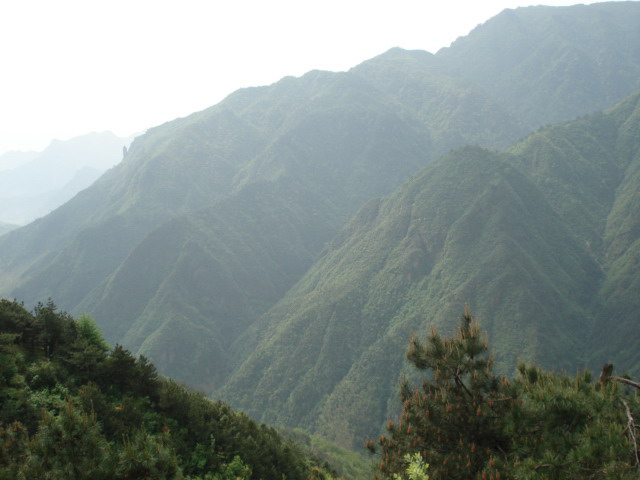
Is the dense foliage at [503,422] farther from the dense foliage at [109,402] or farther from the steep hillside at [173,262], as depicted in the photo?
the steep hillside at [173,262]

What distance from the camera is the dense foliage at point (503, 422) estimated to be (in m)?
8.61

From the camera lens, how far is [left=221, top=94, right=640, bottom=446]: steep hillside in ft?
304

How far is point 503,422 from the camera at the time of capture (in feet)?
37.7

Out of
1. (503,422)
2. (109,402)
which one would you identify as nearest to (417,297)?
(109,402)

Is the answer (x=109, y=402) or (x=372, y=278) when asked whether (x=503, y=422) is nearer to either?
(x=109, y=402)

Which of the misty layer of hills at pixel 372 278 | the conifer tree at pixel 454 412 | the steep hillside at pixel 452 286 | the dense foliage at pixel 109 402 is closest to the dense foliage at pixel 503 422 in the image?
the conifer tree at pixel 454 412

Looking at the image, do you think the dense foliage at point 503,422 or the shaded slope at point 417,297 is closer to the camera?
the dense foliage at point 503,422

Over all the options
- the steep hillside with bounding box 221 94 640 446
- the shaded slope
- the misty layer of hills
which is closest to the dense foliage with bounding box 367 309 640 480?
the steep hillside with bounding box 221 94 640 446

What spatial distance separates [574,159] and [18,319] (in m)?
169

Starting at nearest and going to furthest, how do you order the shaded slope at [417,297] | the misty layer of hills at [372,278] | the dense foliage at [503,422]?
the dense foliage at [503,422] < the shaded slope at [417,297] < the misty layer of hills at [372,278]

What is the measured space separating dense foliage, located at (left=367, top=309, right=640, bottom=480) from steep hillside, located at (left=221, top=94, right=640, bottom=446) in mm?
77160

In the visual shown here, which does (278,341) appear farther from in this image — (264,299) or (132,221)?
(132,221)

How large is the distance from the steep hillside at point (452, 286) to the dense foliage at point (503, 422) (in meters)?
77.2

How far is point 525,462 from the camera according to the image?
30.4 feet
